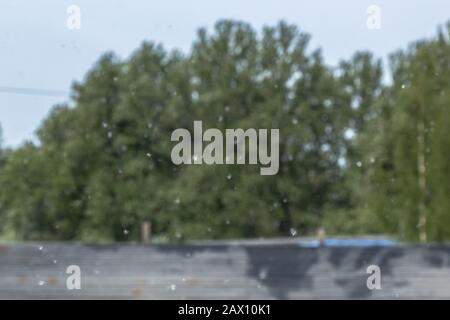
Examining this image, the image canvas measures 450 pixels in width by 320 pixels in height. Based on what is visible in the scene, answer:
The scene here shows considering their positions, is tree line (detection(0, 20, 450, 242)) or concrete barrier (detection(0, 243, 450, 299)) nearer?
concrete barrier (detection(0, 243, 450, 299))

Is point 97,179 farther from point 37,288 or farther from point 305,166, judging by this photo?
point 37,288

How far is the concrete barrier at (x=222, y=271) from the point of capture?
23.1ft

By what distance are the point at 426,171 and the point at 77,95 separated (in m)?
19.6

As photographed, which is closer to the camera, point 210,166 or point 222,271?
point 222,271

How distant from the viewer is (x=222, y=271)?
23.8 feet

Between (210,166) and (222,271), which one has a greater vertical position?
(210,166)

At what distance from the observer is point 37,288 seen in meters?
7.28

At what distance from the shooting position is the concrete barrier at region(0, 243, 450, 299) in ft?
23.1

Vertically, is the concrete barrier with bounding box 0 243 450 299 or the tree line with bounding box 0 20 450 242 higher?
the tree line with bounding box 0 20 450 242

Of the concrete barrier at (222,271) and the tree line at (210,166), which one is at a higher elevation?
the tree line at (210,166)

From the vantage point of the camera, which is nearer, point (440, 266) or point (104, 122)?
point (440, 266)

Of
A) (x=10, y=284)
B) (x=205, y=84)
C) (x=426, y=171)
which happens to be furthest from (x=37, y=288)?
(x=205, y=84)
